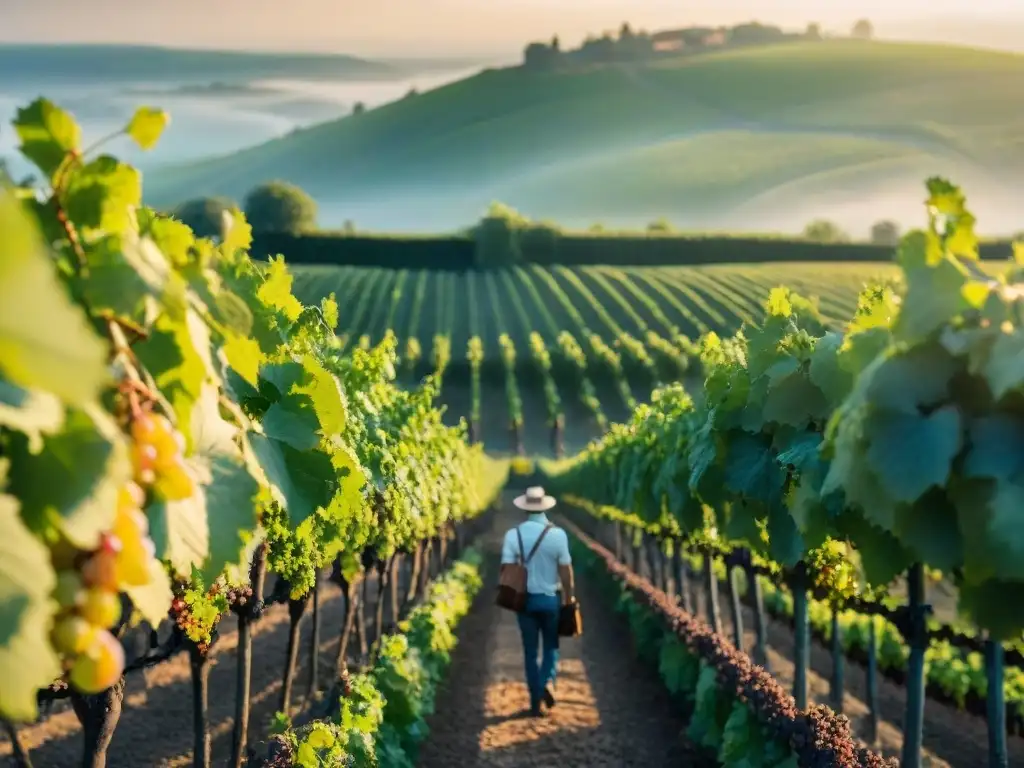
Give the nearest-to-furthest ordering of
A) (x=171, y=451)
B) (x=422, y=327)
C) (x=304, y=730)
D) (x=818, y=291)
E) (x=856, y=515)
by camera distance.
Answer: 1. (x=171, y=451)
2. (x=856, y=515)
3. (x=304, y=730)
4. (x=422, y=327)
5. (x=818, y=291)

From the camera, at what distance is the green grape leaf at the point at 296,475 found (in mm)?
2695

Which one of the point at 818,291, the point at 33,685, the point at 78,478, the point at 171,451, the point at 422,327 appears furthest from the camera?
the point at 818,291

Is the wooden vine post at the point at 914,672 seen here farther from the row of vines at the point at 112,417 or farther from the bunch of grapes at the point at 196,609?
the bunch of grapes at the point at 196,609

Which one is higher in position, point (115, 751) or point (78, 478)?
point (78, 478)

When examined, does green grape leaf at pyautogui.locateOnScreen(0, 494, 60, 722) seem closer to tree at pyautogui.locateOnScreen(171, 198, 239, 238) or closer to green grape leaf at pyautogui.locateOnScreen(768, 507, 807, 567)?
green grape leaf at pyautogui.locateOnScreen(768, 507, 807, 567)

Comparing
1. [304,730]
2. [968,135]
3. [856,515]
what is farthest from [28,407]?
[968,135]

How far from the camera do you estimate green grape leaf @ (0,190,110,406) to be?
1080 millimetres

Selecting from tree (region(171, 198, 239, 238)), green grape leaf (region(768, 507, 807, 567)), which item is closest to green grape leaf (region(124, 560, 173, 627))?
green grape leaf (region(768, 507, 807, 567))

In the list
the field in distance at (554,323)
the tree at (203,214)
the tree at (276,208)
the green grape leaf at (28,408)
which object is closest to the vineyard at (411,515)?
the green grape leaf at (28,408)

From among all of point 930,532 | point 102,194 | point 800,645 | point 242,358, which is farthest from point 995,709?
point 102,194

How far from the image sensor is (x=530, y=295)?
70188 millimetres

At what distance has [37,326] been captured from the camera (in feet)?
3.69

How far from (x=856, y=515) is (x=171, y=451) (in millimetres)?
2242

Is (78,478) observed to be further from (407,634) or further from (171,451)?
(407,634)
